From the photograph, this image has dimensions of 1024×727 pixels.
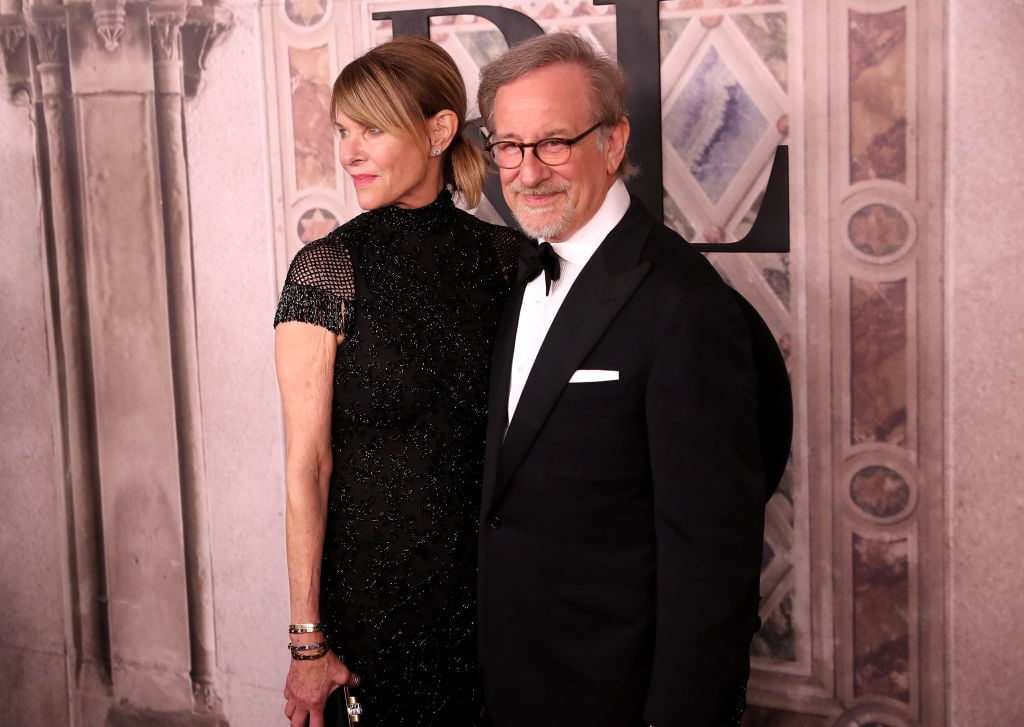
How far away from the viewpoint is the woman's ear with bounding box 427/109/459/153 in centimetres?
212

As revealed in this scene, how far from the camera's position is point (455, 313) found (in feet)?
6.88

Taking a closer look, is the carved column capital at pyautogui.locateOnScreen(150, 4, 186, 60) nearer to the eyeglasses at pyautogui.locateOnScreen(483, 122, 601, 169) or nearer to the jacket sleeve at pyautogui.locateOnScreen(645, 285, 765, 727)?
the eyeglasses at pyautogui.locateOnScreen(483, 122, 601, 169)

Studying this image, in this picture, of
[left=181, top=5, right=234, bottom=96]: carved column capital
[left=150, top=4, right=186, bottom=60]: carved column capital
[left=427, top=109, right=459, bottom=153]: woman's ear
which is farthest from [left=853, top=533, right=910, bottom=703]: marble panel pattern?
[left=150, top=4, right=186, bottom=60]: carved column capital

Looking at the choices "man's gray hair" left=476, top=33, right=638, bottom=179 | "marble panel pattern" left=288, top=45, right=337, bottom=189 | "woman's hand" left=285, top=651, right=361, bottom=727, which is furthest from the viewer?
"marble panel pattern" left=288, top=45, right=337, bottom=189

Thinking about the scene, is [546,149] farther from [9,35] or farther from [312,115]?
[9,35]

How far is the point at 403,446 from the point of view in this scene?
6.76ft

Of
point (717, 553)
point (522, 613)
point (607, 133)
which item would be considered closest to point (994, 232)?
point (607, 133)

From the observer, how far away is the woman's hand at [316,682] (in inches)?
82.5

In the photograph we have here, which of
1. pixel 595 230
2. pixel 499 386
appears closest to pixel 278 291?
pixel 499 386

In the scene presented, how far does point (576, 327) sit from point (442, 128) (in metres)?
0.60

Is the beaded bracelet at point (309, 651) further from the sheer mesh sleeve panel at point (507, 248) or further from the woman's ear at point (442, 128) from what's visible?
the woman's ear at point (442, 128)

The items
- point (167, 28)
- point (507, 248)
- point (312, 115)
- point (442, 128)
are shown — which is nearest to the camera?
point (442, 128)

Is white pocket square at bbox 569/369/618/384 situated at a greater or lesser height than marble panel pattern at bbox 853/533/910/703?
greater

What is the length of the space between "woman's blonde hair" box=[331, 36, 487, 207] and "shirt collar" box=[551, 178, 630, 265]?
0.41 meters
